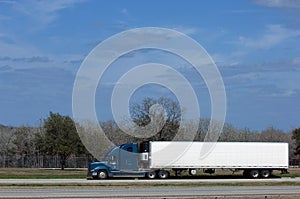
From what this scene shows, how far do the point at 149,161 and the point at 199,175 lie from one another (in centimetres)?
783

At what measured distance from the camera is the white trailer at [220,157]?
4947 cm

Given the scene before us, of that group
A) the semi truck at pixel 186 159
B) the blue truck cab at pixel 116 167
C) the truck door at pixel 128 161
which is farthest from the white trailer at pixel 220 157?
the blue truck cab at pixel 116 167

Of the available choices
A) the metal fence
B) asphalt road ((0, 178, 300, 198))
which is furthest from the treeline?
asphalt road ((0, 178, 300, 198))

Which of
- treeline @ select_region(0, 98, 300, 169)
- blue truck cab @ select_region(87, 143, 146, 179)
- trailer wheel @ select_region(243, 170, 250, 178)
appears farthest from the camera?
treeline @ select_region(0, 98, 300, 169)

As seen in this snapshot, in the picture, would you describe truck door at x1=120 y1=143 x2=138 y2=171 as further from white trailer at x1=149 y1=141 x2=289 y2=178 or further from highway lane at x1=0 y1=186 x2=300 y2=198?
highway lane at x1=0 y1=186 x2=300 y2=198

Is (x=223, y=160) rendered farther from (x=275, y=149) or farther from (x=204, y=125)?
(x=204, y=125)

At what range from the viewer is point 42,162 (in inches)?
3462

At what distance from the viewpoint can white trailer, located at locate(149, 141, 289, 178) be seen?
162ft

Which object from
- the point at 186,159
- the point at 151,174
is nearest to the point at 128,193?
the point at 151,174

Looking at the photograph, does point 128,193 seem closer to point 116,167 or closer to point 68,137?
point 116,167

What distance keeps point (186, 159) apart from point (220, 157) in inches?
119

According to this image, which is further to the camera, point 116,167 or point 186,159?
point 186,159

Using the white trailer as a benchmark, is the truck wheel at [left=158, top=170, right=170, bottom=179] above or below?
below

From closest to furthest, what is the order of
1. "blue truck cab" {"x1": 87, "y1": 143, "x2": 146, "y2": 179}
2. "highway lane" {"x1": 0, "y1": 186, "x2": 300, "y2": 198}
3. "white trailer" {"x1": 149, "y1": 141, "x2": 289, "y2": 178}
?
"highway lane" {"x1": 0, "y1": 186, "x2": 300, "y2": 198} < "blue truck cab" {"x1": 87, "y1": 143, "x2": 146, "y2": 179} < "white trailer" {"x1": 149, "y1": 141, "x2": 289, "y2": 178}
